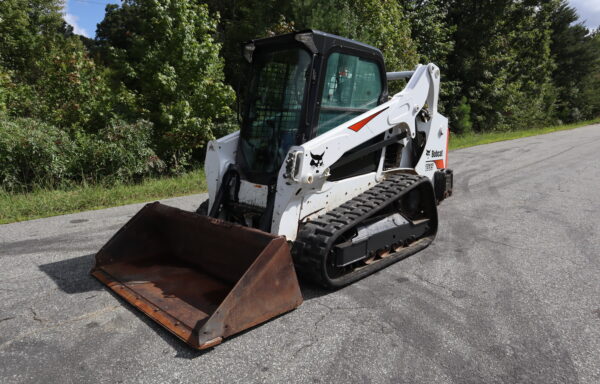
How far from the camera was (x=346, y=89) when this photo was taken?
4.30 meters

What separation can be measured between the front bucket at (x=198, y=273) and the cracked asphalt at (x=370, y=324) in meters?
0.12

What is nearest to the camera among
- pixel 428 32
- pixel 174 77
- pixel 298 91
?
pixel 298 91

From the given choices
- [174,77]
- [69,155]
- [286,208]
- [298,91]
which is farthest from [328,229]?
[174,77]

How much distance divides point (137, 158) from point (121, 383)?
7761mm

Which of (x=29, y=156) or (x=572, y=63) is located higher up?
(x=572, y=63)

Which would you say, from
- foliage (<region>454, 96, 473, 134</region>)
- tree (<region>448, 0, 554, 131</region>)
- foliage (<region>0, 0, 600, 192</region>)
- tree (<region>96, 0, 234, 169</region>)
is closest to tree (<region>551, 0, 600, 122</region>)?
tree (<region>448, 0, 554, 131</region>)

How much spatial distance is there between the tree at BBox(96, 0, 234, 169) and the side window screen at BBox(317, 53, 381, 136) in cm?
669

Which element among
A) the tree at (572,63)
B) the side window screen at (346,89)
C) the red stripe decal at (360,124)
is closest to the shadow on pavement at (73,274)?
the side window screen at (346,89)

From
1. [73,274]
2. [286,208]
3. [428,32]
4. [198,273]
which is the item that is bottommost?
[73,274]

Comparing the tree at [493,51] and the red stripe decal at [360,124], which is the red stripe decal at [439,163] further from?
the tree at [493,51]

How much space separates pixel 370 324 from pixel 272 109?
7.69 feet

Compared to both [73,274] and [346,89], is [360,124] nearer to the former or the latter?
[346,89]

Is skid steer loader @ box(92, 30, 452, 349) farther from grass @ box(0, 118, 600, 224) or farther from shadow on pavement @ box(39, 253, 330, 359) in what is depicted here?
grass @ box(0, 118, 600, 224)

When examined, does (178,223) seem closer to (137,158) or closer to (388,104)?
(388,104)
